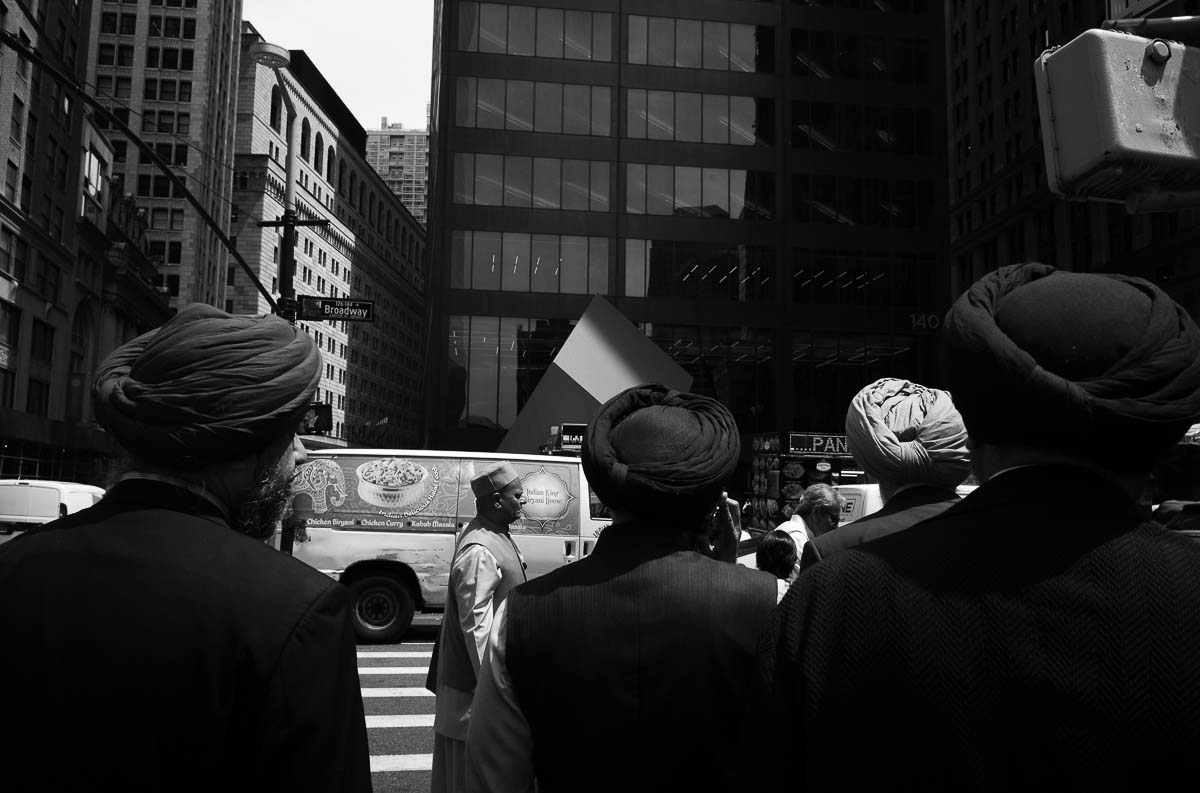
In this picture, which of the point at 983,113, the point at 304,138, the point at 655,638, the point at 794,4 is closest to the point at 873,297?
the point at 794,4

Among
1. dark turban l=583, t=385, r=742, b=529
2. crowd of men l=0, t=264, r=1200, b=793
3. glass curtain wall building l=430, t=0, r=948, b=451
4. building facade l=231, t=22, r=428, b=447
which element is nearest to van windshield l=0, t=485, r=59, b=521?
dark turban l=583, t=385, r=742, b=529

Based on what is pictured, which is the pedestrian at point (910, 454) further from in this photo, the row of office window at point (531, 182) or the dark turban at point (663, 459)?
the row of office window at point (531, 182)

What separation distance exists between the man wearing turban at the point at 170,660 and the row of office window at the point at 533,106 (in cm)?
4574

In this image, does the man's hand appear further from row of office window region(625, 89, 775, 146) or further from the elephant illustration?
row of office window region(625, 89, 775, 146)

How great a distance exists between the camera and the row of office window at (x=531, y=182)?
45.5 metres

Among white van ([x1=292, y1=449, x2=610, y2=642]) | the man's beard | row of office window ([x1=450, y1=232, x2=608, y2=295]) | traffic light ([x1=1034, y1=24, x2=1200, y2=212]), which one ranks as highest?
row of office window ([x1=450, y1=232, x2=608, y2=295])

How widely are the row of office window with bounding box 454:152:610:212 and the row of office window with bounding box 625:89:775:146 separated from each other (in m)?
2.89

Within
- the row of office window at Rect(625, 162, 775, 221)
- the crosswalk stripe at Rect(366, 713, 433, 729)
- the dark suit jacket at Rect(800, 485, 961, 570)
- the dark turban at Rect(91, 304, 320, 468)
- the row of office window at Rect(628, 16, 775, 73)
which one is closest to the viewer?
the dark turban at Rect(91, 304, 320, 468)

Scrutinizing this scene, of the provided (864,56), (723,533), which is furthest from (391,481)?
(864,56)

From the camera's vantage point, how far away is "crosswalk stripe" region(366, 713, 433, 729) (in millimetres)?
8375

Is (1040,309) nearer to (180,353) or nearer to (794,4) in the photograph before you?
(180,353)

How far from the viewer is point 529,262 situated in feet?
150

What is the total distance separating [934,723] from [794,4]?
171 ft

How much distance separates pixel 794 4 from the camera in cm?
4903
